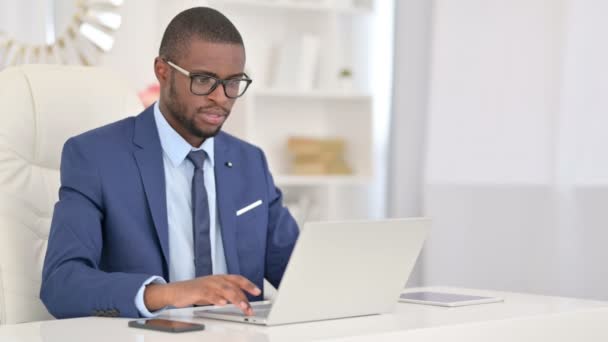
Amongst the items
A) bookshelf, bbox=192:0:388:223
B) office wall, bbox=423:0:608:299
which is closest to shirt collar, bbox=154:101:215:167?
office wall, bbox=423:0:608:299

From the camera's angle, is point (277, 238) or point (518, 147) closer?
point (277, 238)

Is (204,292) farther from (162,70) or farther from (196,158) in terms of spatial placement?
(162,70)

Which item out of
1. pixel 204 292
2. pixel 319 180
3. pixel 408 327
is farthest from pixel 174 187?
pixel 319 180

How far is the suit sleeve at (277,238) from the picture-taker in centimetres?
222

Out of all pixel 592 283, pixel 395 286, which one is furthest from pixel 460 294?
pixel 592 283

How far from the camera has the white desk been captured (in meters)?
1.35

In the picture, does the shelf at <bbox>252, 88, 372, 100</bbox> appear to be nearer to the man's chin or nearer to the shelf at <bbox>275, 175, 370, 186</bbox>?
the shelf at <bbox>275, 175, 370, 186</bbox>

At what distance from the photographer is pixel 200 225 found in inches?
79.9

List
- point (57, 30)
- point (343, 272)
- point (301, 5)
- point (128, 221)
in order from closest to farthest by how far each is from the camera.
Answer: point (343, 272)
point (128, 221)
point (57, 30)
point (301, 5)

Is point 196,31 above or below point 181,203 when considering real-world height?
above

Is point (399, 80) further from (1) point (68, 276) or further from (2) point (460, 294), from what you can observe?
(1) point (68, 276)

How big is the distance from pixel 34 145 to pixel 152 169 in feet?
1.02

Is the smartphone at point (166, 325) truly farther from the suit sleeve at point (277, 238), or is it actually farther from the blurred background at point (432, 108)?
the blurred background at point (432, 108)

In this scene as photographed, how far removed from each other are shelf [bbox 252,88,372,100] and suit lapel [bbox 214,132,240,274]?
1.81 metres
